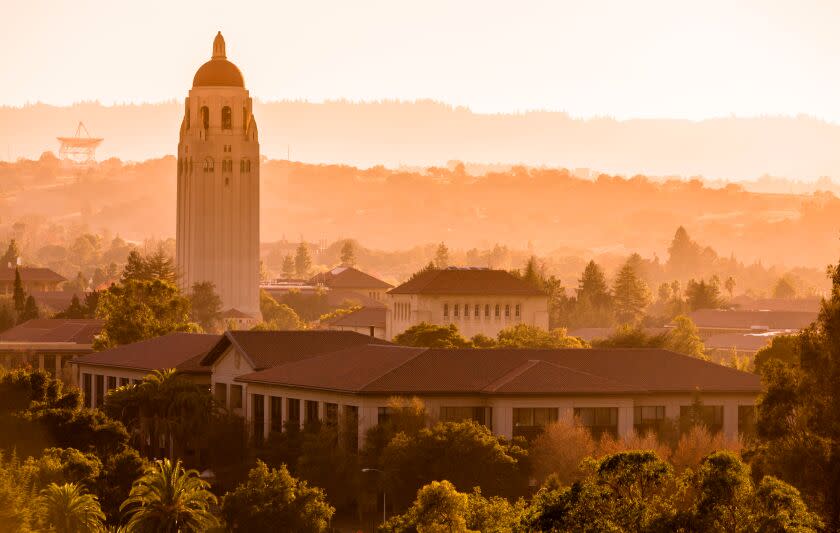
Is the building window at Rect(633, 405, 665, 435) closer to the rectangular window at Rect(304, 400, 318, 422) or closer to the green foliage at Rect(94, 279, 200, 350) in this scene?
the rectangular window at Rect(304, 400, 318, 422)

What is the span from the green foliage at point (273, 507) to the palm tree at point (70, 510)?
530cm

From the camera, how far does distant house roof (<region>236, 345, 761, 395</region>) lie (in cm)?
10862

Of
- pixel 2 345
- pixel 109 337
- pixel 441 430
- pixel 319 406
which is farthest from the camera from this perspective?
pixel 2 345

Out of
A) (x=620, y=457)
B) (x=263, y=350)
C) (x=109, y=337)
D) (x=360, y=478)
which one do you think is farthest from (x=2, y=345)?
(x=620, y=457)

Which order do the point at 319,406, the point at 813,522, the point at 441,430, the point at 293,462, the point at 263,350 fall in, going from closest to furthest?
the point at 813,522 < the point at 441,430 < the point at 293,462 < the point at 319,406 < the point at 263,350

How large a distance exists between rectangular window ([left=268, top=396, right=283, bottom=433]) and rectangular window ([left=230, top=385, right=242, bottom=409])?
7.19 m

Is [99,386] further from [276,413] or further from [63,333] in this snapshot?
[63,333]

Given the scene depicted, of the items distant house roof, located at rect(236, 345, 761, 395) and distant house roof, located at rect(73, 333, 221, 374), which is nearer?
distant house roof, located at rect(236, 345, 761, 395)

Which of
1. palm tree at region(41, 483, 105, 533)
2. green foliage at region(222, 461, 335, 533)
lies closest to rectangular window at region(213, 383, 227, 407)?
green foliage at region(222, 461, 335, 533)

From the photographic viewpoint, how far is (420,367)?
11131cm

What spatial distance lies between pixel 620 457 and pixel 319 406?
50.3m

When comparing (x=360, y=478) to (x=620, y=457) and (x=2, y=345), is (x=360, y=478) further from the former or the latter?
(x=2, y=345)

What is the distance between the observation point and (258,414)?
119 metres

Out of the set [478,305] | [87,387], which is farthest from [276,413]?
Answer: [478,305]
